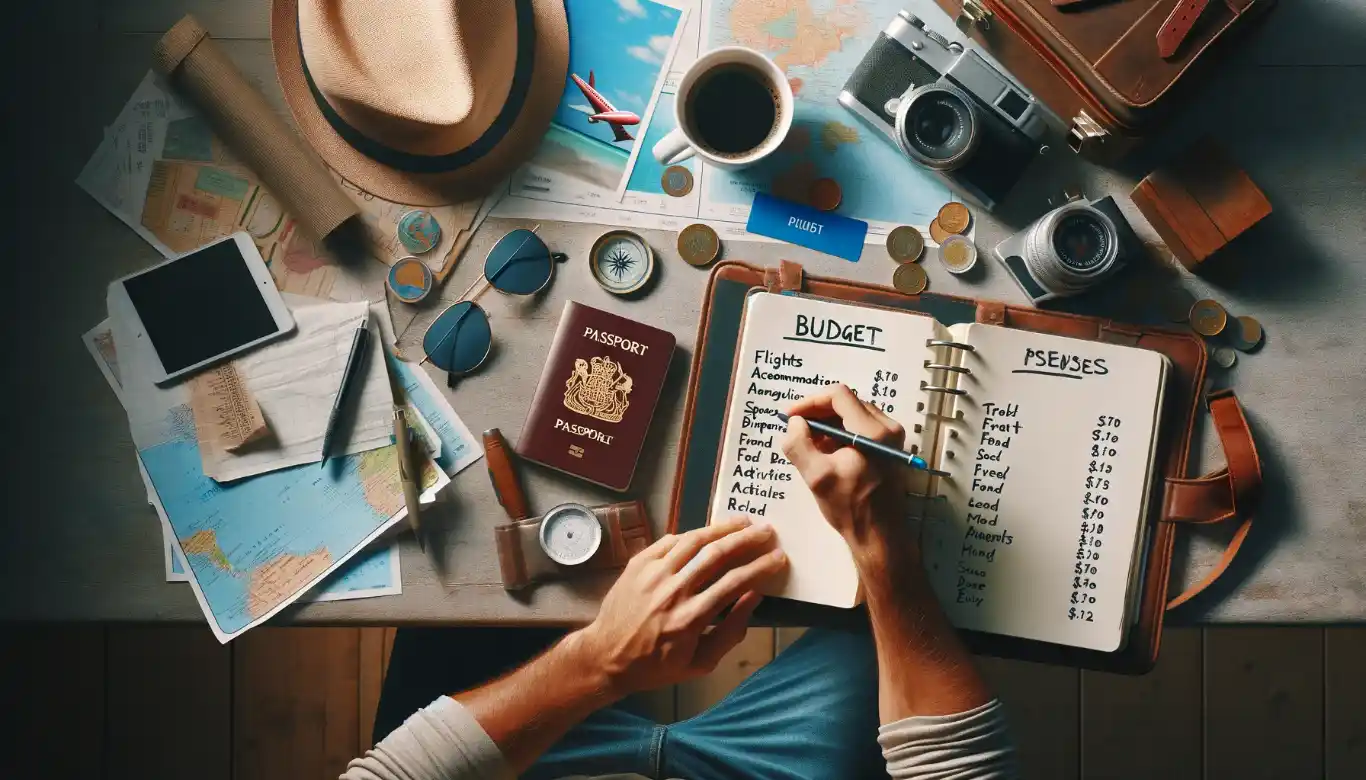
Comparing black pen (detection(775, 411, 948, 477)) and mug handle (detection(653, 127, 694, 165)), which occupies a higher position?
mug handle (detection(653, 127, 694, 165))

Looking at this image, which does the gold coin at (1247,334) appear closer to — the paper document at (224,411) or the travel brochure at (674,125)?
the travel brochure at (674,125)

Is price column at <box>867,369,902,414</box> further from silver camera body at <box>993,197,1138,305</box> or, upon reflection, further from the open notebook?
silver camera body at <box>993,197,1138,305</box>

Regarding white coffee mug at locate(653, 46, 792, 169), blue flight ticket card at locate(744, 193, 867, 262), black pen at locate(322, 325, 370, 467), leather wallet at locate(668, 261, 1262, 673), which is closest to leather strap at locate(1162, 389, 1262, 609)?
leather wallet at locate(668, 261, 1262, 673)

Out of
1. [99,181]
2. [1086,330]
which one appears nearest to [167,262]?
[99,181]

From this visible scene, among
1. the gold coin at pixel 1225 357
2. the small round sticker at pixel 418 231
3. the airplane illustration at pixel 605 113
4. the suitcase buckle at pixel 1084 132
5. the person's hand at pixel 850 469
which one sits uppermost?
the suitcase buckle at pixel 1084 132

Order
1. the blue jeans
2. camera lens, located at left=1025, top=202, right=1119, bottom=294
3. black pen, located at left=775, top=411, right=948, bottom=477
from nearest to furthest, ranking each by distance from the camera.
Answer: black pen, located at left=775, top=411, right=948, bottom=477 < camera lens, located at left=1025, top=202, right=1119, bottom=294 < the blue jeans

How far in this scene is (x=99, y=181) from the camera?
1123 millimetres

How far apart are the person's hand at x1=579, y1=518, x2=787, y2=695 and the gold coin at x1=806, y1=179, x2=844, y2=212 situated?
39 centimetres

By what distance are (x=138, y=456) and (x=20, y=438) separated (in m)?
0.15

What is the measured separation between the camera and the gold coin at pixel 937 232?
1113mm

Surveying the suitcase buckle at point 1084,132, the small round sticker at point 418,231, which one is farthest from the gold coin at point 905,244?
the small round sticker at point 418,231

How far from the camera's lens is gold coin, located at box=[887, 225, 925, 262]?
1.11 metres

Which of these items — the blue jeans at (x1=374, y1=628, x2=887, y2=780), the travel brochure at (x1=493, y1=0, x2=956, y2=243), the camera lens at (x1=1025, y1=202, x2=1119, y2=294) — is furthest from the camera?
the blue jeans at (x1=374, y1=628, x2=887, y2=780)

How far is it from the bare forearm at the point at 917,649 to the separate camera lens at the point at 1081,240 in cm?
37
